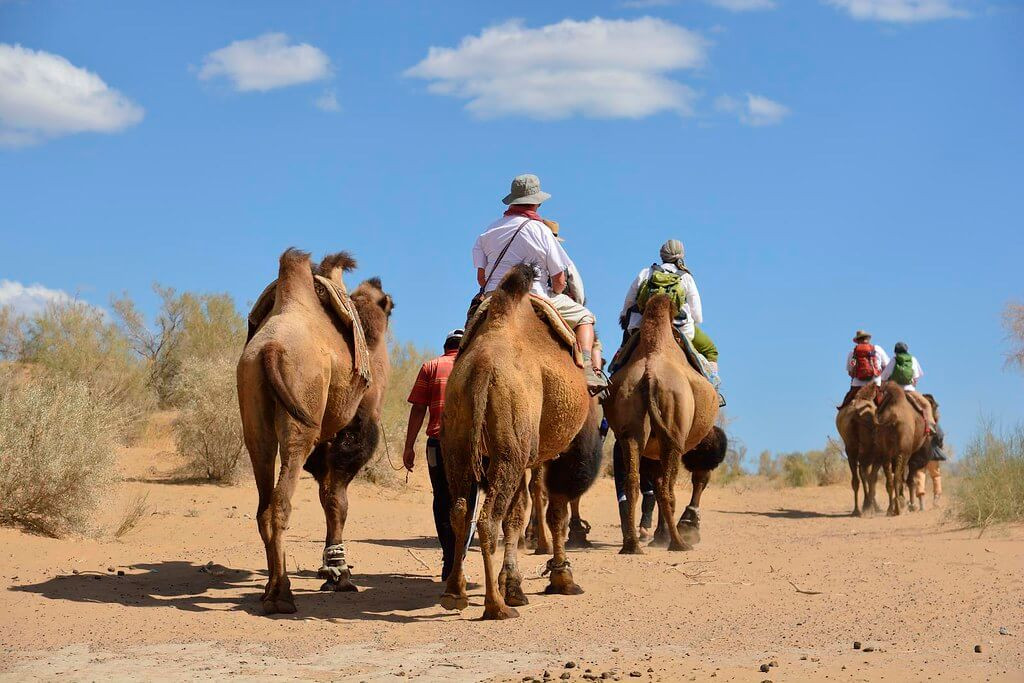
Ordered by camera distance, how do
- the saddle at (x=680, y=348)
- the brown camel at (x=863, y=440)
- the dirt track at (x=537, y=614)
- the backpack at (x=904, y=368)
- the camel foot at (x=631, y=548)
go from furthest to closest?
1. the backpack at (x=904, y=368)
2. the brown camel at (x=863, y=440)
3. the saddle at (x=680, y=348)
4. the camel foot at (x=631, y=548)
5. the dirt track at (x=537, y=614)

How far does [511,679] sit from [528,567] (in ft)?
13.2

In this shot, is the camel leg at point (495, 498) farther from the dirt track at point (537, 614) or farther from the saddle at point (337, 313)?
the saddle at point (337, 313)

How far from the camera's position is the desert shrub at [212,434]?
55.1 feet

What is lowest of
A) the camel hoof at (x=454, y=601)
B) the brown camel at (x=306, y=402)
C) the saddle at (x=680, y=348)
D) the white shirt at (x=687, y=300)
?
the camel hoof at (x=454, y=601)

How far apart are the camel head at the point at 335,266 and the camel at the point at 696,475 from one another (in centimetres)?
398

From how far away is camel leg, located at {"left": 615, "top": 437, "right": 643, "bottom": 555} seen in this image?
11.1 metres

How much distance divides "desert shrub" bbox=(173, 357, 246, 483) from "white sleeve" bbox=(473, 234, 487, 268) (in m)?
8.56

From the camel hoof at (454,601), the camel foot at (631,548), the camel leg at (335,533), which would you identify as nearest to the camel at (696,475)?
the camel foot at (631,548)

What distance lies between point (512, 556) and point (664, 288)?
15.3 ft

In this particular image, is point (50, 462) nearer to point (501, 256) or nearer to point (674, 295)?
point (501, 256)

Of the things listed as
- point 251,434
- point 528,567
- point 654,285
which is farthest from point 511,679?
point 654,285

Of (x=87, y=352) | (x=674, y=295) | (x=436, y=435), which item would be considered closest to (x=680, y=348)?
(x=674, y=295)

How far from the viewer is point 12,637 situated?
7.32 metres

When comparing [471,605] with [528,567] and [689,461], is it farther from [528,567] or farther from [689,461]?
[689,461]
